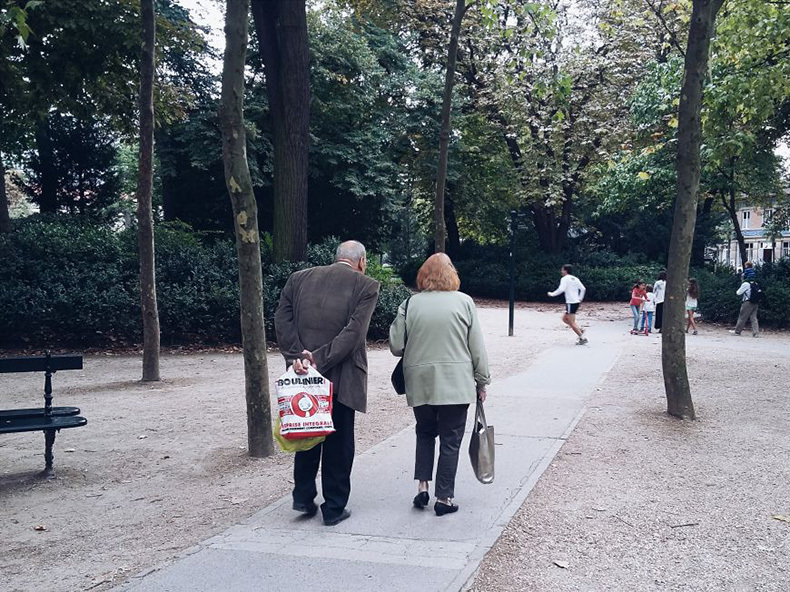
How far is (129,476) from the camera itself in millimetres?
6719

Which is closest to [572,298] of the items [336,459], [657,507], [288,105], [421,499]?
[288,105]

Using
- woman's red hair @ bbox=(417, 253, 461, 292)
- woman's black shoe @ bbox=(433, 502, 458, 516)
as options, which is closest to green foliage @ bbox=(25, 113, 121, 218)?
woman's red hair @ bbox=(417, 253, 461, 292)

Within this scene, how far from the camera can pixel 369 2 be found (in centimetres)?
1855

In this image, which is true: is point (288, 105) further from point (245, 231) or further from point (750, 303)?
point (750, 303)

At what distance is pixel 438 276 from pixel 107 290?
11742 millimetres

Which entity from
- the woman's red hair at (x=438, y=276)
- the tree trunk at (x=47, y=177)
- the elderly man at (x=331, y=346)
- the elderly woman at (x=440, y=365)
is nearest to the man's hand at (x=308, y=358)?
the elderly man at (x=331, y=346)

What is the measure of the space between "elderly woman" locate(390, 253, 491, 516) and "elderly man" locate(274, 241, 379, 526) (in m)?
0.39

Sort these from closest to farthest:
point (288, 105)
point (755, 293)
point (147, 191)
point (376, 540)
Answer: point (376, 540) < point (147, 191) < point (288, 105) < point (755, 293)

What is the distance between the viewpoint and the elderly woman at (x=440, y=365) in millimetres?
5387

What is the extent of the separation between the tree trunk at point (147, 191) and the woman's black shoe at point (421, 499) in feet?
23.6

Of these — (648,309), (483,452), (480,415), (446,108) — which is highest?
(446,108)

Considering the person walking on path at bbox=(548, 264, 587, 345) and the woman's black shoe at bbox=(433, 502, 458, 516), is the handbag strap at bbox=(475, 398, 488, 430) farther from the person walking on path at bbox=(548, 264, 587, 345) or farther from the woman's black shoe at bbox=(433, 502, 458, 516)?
the person walking on path at bbox=(548, 264, 587, 345)

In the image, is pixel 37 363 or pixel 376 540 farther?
pixel 37 363

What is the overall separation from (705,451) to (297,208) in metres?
11.6
